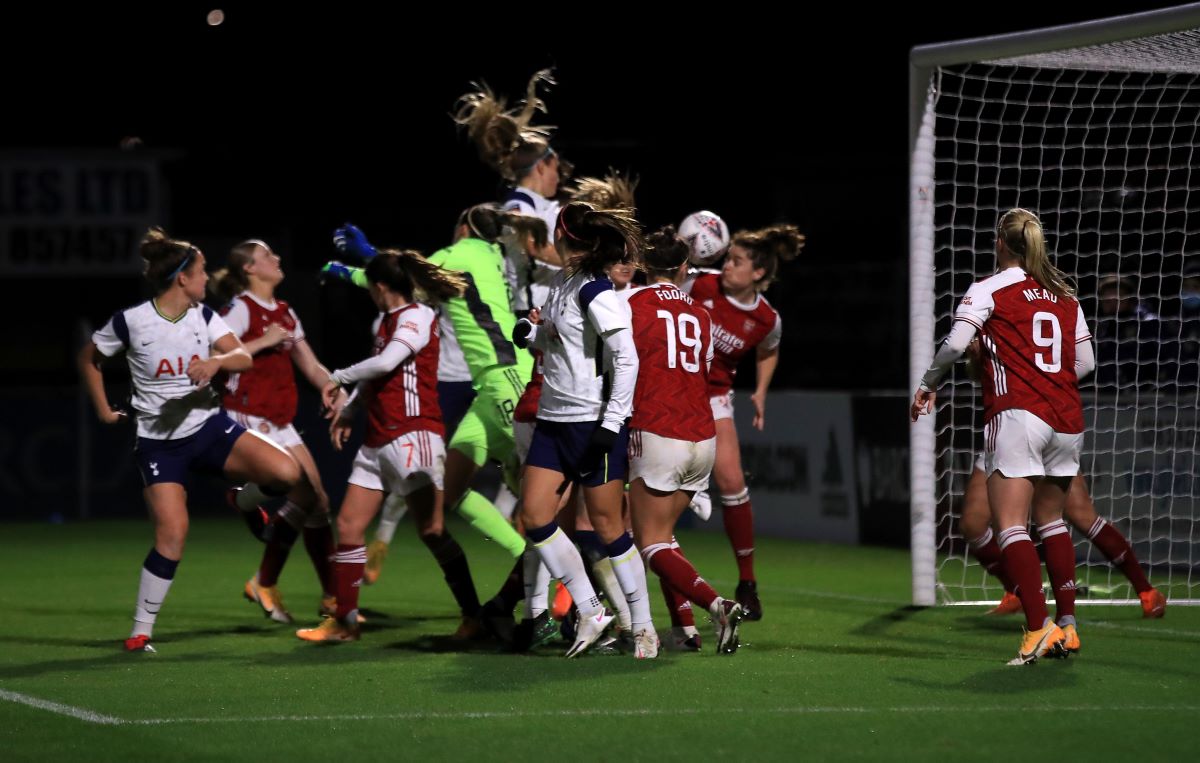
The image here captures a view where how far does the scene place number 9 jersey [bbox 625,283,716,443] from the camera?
276 inches

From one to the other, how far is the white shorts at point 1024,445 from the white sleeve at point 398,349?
2642mm

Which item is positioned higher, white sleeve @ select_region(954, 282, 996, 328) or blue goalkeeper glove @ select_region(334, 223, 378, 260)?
blue goalkeeper glove @ select_region(334, 223, 378, 260)

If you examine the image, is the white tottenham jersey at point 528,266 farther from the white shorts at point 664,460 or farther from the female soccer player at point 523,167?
the white shorts at point 664,460

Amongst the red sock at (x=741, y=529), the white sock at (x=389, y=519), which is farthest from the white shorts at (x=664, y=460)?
the white sock at (x=389, y=519)

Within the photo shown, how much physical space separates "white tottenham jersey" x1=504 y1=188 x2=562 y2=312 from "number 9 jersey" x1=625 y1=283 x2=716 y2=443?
101 centimetres

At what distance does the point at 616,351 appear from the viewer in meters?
6.63

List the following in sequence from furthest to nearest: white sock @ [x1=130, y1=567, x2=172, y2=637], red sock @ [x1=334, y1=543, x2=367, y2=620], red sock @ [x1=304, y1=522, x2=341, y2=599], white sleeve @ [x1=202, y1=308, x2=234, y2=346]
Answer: red sock @ [x1=304, y1=522, x2=341, y2=599]
white sleeve @ [x1=202, y1=308, x2=234, y2=346]
red sock @ [x1=334, y1=543, x2=367, y2=620]
white sock @ [x1=130, y1=567, x2=172, y2=637]

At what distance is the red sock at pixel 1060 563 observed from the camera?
23.5ft

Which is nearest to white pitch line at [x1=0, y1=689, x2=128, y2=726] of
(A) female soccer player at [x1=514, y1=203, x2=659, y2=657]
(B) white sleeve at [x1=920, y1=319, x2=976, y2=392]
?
(A) female soccer player at [x1=514, y1=203, x2=659, y2=657]

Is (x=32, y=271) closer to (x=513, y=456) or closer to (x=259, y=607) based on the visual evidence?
(x=259, y=607)

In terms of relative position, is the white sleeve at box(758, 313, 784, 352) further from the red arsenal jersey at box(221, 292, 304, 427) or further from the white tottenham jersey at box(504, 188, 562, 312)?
the red arsenal jersey at box(221, 292, 304, 427)

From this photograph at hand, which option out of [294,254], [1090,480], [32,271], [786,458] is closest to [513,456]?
[1090,480]

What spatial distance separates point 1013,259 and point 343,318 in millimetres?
12710

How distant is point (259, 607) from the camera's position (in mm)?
9547
